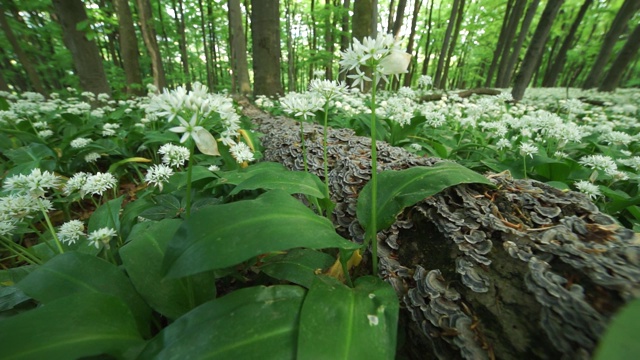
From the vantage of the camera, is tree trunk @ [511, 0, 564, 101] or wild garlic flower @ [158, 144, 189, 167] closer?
wild garlic flower @ [158, 144, 189, 167]

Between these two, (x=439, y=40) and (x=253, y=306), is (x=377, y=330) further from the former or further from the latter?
(x=439, y=40)

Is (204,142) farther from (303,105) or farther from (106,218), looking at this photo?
(106,218)

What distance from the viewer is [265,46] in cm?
716

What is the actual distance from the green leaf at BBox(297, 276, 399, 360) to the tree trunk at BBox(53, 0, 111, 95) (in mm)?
8010

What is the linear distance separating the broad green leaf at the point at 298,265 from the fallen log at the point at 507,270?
278 millimetres

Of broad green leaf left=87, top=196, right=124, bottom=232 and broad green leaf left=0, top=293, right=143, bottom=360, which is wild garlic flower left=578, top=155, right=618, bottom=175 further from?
broad green leaf left=87, top=196, right=124, bottom=232

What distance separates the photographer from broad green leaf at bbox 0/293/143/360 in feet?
2.53

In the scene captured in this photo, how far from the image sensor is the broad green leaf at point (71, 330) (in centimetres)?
77

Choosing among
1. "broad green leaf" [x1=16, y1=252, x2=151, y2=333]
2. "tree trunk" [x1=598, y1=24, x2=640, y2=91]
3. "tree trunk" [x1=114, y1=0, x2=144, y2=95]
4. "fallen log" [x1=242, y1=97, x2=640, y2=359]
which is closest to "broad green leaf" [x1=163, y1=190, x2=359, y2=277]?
"fallen log" [x1=242, y1=97, x2=640, y2=359]

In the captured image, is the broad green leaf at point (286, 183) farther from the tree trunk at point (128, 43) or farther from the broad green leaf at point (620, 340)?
the tree trunk at point (128, 43)

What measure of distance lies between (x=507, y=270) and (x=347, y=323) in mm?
603

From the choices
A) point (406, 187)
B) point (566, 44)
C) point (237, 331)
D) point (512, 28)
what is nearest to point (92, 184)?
point (237, 331)

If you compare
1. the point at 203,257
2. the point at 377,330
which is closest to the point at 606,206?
the point at 377,330

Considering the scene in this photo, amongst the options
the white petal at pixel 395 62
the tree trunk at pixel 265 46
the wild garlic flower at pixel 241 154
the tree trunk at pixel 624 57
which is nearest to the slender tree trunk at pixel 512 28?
the tree trunk at pixel 624 57
